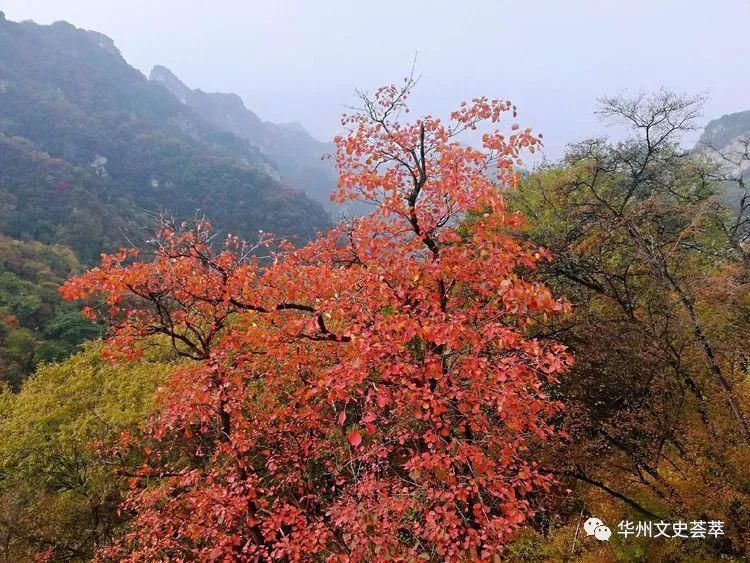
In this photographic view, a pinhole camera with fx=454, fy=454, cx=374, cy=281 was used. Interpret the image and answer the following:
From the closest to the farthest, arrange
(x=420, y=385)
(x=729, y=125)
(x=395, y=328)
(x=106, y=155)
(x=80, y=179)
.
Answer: (x=395, y=328) < (x=420, y=385) < (x=80, y=179) < (x=729, y=125) < (x=106, y=155)

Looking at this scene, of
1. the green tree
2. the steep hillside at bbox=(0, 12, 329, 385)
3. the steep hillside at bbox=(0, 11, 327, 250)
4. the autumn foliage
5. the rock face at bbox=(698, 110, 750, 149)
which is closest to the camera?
the autumn foliage

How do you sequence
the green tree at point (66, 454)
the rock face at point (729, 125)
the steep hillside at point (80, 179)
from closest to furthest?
the green tree at point (66, 454), the steep hillside at point (80, 179), the rock face at point (729, 125)

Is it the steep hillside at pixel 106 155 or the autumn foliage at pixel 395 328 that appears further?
the steep hillside at pixel 106 155

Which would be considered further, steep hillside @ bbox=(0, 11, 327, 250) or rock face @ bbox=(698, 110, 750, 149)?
rock face @ bbox=(698, 110, 750, 149)

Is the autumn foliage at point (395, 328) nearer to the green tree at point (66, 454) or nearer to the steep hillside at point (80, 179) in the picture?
the green tree at point (66, 454)

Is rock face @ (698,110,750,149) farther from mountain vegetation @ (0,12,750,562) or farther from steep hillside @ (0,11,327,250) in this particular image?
mountain vegetation @ (0,12,750,562)

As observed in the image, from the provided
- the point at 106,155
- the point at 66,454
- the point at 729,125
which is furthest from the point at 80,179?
the point at 729,125

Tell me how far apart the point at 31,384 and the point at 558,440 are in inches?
943

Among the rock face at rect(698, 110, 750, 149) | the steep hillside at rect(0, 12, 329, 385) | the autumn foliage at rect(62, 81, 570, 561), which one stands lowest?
the steep hillside at rect(0, 12, 329, 385)

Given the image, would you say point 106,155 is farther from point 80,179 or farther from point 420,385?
point 420,385

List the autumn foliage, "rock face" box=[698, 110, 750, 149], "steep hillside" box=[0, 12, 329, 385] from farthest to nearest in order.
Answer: "rock face" box=[698, 110, 750, 149], "steep hillside" box=[0, 12, 329, 385], the autumn foliage

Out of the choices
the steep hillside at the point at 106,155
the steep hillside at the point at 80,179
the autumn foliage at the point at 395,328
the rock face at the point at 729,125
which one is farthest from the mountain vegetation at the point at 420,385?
the rock face at the point at 729,125

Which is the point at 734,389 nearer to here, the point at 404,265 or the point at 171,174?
the point at 404,265

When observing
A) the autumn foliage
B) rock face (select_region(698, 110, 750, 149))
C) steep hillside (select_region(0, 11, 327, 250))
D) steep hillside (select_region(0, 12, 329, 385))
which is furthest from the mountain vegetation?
rock face (select_region(698, 110, 750, 149))
